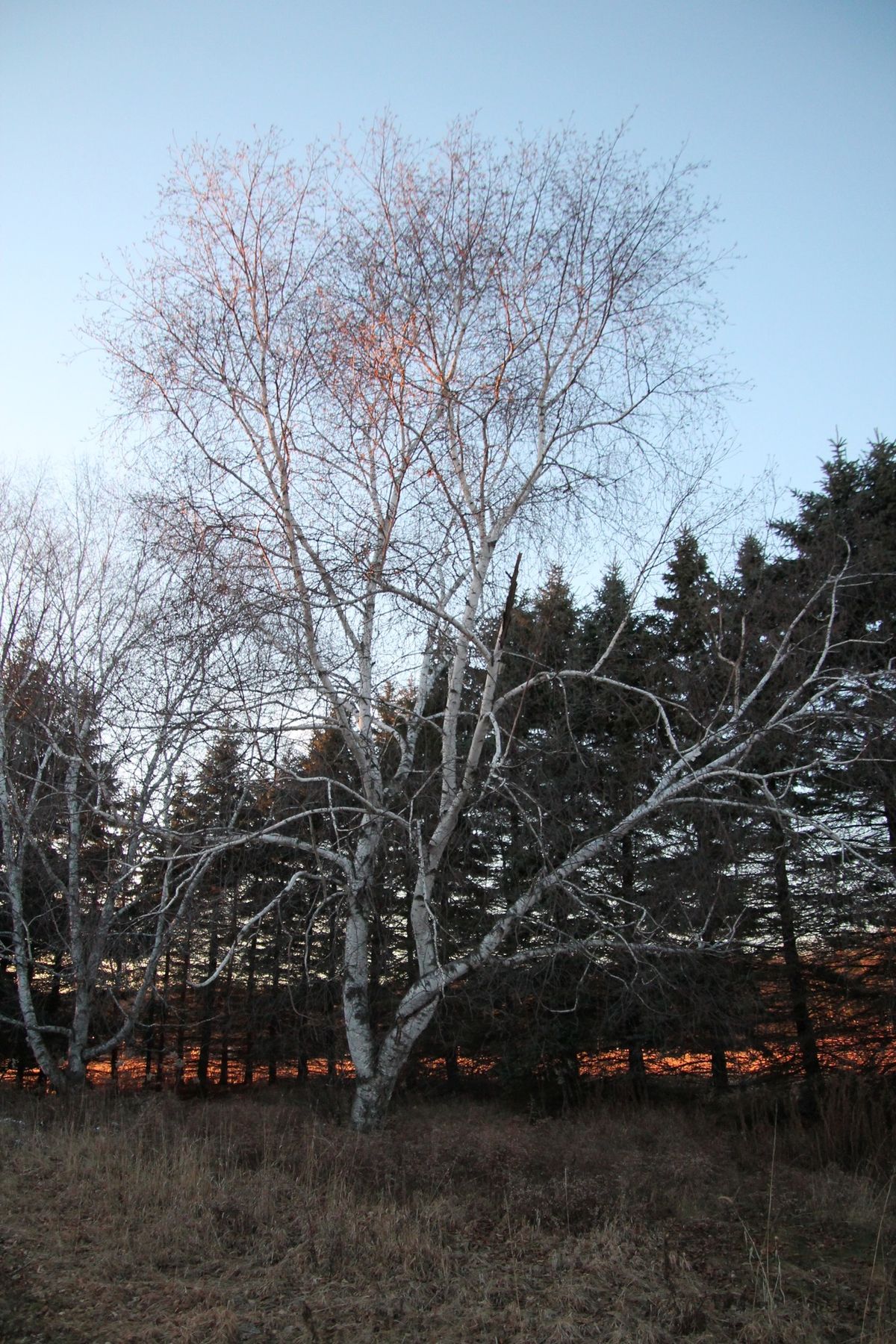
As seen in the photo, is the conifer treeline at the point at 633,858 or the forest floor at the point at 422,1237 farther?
the conifer treeline at the point at 633,858

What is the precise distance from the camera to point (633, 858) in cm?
1324

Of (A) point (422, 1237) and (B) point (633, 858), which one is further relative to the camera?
(B) point (633, 858)

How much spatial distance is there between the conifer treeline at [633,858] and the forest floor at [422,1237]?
1.69 metres

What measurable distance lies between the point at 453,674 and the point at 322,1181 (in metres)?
4.73

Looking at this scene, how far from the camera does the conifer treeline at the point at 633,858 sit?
8.69 metres

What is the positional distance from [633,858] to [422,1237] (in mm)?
8775

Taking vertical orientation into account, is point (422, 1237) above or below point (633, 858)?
below

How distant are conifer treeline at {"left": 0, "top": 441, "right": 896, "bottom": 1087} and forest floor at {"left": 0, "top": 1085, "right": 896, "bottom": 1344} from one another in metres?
1.69

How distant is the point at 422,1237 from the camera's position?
16.8 feet

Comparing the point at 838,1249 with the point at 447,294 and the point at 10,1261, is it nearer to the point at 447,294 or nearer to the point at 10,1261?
the point at 10,1261

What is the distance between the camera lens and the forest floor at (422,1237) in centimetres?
405

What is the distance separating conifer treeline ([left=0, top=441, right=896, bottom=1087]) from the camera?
342 inches

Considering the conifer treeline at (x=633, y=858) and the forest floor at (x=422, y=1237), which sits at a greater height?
the conifer treeline at (x=633, y=858)

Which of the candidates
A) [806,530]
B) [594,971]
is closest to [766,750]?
[806,530]
